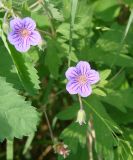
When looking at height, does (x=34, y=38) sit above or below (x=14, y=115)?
above

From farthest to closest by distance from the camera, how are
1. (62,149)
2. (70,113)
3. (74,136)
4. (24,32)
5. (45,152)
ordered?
(45,152), (70,113), (74,136), (62,149), (24,32)

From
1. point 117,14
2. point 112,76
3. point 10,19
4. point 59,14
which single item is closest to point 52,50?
point 59,14

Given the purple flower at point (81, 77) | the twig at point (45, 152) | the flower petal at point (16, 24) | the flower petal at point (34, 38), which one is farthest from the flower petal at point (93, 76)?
the twig at point (45, 152)

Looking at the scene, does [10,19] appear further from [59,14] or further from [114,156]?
[114,156]

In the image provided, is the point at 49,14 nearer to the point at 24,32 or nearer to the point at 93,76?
the point at 24,32

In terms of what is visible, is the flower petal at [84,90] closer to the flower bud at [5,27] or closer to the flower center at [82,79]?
the flower center at [82,79]

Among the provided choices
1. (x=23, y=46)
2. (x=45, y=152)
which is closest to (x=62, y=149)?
(x=23, y=46)
